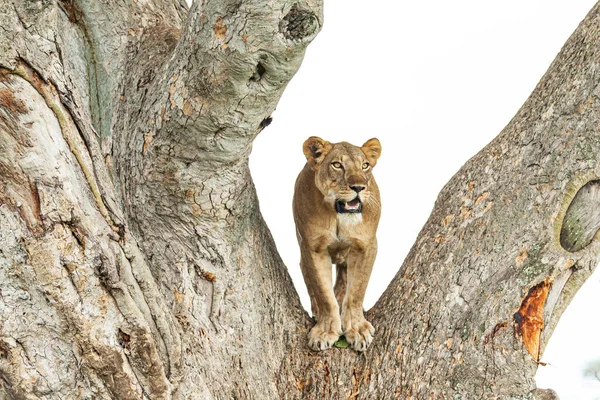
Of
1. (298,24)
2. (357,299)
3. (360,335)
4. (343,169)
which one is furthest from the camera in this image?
(357,299)

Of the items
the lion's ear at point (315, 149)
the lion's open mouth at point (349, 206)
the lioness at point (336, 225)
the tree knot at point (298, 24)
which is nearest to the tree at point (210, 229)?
the tree knot at point (298, 24)

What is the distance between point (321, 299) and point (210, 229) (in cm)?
106

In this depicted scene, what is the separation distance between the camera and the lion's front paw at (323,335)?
510 centimetres

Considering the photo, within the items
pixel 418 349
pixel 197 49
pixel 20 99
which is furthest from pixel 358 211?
pixel 20 99

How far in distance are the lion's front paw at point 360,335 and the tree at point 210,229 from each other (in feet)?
0.17

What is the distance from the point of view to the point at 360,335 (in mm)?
5082

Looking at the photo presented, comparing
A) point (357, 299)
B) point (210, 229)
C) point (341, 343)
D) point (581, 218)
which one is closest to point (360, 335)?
point (341, 343)

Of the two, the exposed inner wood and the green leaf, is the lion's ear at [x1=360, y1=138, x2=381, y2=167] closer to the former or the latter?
the green leaf

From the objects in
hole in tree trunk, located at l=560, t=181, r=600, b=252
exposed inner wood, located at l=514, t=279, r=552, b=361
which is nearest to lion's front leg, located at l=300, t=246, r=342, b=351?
exposed inner wood, located at l=514, t=279, r=552, b=361

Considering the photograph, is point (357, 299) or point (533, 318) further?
point (357, 299)

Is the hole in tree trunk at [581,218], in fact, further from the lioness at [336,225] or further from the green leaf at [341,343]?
the green leaf at [341,343]

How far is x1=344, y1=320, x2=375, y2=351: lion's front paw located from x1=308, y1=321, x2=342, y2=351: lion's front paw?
7 cm

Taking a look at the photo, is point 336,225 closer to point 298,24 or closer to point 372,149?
point 372,149

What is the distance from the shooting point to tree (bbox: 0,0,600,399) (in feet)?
11.4
